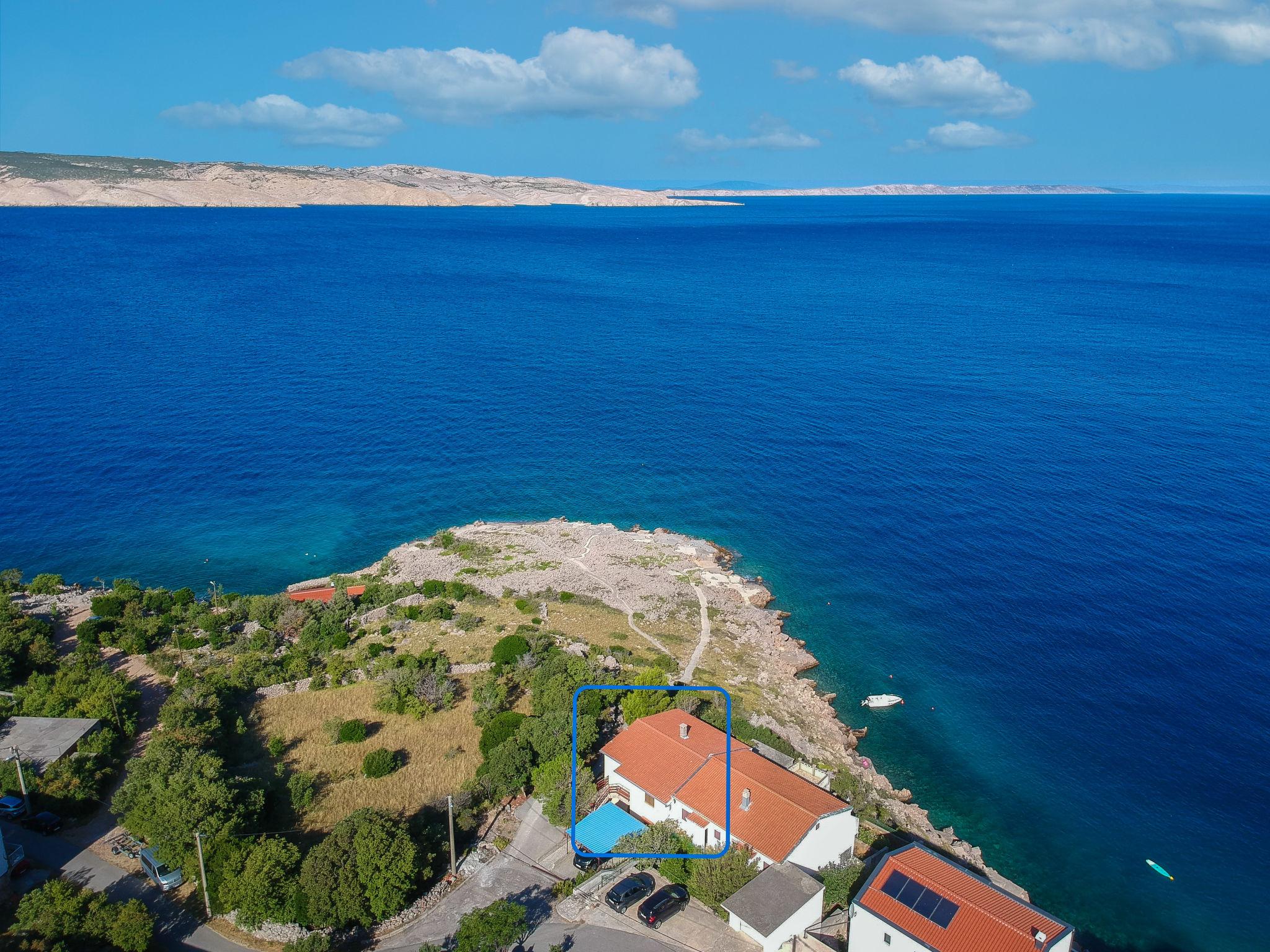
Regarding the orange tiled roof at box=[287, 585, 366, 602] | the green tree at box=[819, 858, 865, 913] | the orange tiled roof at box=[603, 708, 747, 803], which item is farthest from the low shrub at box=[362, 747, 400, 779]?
the green tree at box=[819, 858, 865, 913]

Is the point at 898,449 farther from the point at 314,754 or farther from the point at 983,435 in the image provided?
the point at 314,754

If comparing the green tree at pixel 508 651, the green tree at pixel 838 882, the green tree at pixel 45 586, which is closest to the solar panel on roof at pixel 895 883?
the green tree at pixel 838 882

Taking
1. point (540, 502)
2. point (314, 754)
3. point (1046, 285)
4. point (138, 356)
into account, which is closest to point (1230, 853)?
point (314, 754)

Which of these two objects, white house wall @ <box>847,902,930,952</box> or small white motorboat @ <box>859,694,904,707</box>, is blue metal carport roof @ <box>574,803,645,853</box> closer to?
white house wall @ <box>847,902,930,952</box>

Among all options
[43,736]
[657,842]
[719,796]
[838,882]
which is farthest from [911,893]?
[43,736]

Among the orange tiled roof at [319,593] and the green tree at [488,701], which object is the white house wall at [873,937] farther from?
the orange tiled roof at [319,593]

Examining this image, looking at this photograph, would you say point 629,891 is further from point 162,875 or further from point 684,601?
point 684,601

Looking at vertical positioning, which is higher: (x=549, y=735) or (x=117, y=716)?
(x=549, y=735)
